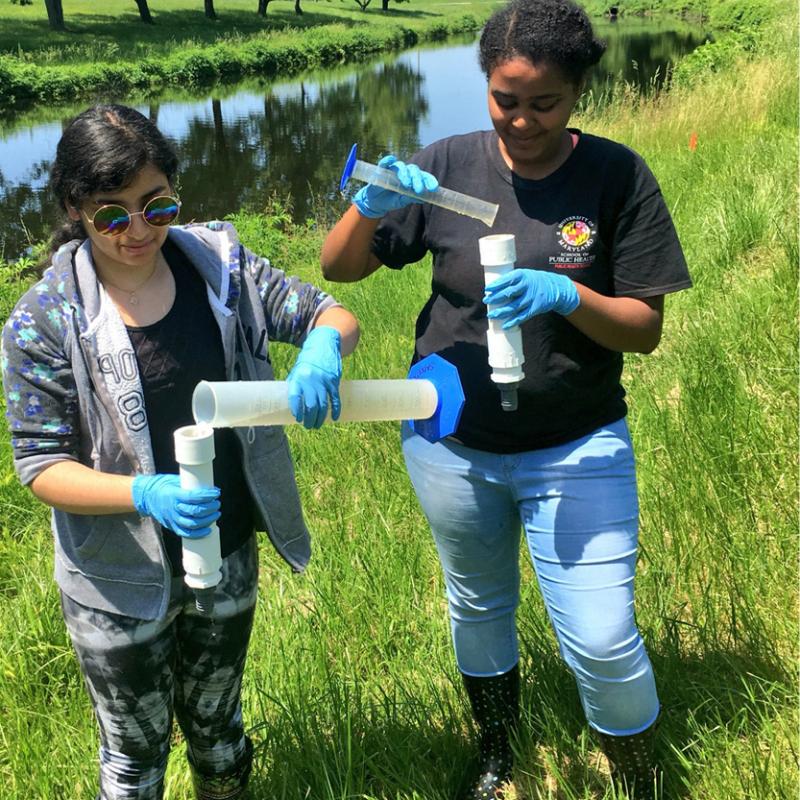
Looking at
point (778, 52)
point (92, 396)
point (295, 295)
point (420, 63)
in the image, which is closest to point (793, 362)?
point (295, 295)

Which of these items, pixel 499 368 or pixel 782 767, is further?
pixel 782 767

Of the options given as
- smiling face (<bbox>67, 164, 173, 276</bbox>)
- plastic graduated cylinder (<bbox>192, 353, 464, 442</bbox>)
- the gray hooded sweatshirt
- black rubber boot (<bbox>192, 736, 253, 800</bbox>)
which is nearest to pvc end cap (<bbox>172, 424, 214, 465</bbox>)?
plastic graduated cylinder (<bbox>192, 353, 464, 442</bbox>)

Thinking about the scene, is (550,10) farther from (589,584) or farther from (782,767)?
(782,767)

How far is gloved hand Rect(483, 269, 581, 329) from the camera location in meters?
1.56

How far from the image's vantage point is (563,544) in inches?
67.7

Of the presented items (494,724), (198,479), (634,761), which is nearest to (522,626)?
(494,724)

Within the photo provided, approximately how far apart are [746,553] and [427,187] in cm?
147

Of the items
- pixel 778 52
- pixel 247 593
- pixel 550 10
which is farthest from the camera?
pixel 778 52

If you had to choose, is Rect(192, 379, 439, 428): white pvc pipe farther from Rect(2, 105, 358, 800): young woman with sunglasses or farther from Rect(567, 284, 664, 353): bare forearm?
Rect(567, 284, 664, 353): bare forearm

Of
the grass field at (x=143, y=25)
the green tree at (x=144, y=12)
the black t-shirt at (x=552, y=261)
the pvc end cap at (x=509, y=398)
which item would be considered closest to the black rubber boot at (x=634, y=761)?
the black t-shirt at (x=552, y=261)

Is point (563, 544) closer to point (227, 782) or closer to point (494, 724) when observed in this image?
point (494, 724)

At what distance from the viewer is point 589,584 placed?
1.68 m

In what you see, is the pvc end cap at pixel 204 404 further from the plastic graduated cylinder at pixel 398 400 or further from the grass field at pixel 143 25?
the grass field at pixel 143 25

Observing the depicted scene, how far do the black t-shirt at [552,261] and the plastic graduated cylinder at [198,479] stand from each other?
2.11 feet
